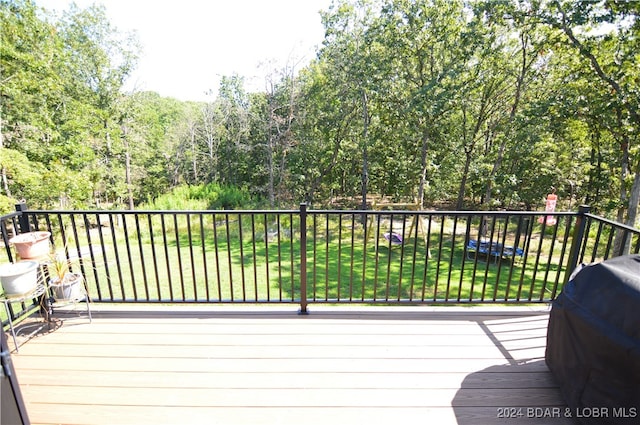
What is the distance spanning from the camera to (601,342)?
1346mm

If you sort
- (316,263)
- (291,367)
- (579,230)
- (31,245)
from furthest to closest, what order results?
1. (316,263)
2. (579,230)
3. (31,245)
4. (291,367)

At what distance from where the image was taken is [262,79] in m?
11.2

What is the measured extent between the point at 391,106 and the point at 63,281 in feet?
32.7

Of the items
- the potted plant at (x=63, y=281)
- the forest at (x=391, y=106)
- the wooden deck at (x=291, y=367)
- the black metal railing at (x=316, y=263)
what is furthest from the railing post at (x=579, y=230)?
the forest at (x=391, y=106)

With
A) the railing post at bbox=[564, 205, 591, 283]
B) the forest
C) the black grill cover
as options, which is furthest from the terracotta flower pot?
the forest

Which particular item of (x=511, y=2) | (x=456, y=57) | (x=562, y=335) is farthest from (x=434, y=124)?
(x=562, y=335)

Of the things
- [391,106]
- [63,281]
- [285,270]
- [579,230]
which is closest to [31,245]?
[63,281]

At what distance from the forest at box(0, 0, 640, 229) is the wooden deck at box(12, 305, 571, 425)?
7320mm

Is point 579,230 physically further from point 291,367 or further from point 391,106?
point 391,106

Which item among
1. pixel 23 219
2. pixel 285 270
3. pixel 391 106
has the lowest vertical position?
pixel 285 270

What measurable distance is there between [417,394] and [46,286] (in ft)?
9.06

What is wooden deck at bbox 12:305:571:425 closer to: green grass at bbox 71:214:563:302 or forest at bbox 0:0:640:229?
green grass at bbox 71:214:563:302

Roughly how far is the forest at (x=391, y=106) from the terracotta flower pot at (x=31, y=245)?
8.12 meters

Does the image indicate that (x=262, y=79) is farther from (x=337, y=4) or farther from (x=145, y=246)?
(x=145, y=246)
